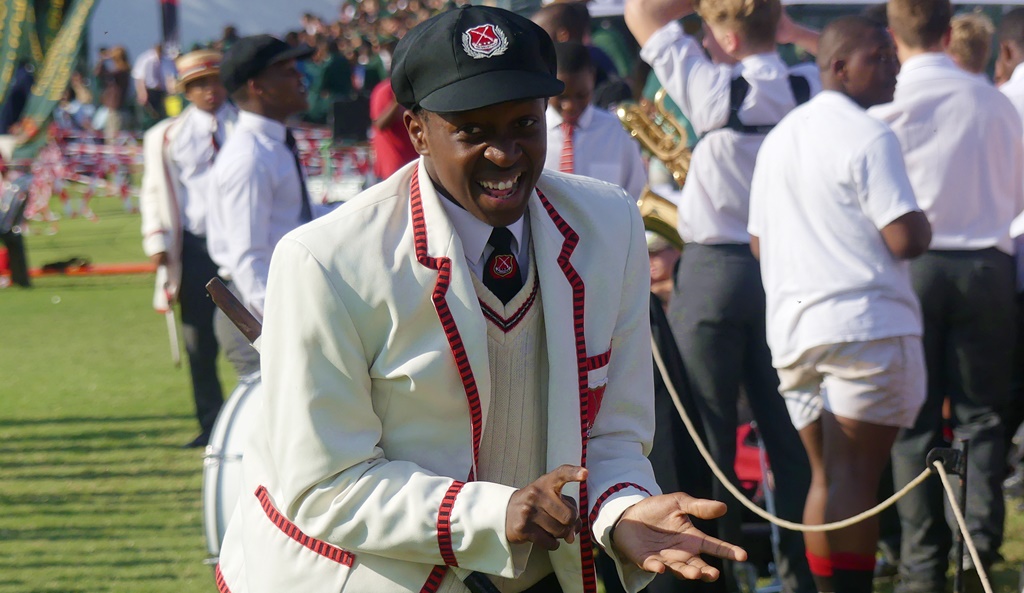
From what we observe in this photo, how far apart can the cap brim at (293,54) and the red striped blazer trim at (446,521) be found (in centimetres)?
418

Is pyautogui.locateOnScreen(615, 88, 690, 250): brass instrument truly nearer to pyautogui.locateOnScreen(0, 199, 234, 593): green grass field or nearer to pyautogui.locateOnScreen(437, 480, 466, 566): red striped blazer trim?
pyautogui.locateOnScreen(0, 199, 234, 593): green grass field

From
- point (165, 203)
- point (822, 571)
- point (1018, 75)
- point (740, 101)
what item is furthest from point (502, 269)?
point (165, 203)

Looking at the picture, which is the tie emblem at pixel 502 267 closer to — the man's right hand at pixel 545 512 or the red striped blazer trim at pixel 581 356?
the red striped blazer trim at pixel 581 356

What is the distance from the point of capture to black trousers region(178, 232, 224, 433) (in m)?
7.42

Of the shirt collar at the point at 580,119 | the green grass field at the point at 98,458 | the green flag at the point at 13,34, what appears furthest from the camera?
the green flag at the point at 13,34

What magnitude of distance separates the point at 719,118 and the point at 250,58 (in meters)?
2.23

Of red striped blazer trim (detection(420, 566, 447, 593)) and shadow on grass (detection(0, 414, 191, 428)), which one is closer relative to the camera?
red striped blazer trim (detection(420, 566, 447, 593))

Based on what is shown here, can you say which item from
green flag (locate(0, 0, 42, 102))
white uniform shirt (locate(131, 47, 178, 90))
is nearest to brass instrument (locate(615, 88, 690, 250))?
green flag (locate(0, 0, 42, 102))

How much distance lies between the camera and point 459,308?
2.26 meters

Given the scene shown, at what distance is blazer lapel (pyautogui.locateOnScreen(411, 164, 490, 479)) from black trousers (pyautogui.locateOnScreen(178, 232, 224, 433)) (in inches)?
208

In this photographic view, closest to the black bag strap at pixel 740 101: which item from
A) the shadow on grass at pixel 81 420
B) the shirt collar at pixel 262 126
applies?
the shirt collar at pixel 262 126

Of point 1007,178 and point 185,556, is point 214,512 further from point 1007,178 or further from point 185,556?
point 1007,178

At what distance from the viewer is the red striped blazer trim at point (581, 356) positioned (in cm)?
238

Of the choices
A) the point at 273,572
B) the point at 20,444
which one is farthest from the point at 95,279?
the point at 273,572
